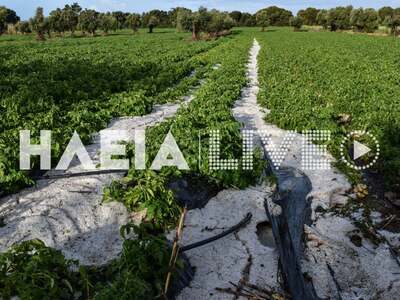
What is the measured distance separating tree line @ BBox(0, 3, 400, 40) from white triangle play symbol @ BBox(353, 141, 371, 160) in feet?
137

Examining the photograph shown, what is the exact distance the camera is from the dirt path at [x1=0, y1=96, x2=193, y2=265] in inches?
215

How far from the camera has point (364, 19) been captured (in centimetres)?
7394

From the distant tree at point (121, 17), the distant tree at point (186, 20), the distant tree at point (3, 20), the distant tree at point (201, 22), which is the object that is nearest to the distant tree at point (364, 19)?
the distant tree at point (201, 22)

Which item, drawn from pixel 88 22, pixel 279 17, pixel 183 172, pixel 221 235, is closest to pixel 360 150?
pixel 183 172

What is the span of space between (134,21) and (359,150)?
66.2 meters

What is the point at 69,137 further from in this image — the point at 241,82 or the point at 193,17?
the point at 193,17

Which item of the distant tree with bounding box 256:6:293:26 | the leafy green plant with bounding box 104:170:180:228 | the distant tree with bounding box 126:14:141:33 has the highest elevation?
the distant tree with bounding box 256:6:293:26

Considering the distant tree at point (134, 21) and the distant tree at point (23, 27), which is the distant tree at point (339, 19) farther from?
the distant tree at point (23, 27)

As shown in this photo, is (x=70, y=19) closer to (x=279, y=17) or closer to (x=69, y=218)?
(x=279, y=17)

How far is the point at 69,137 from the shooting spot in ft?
28.9

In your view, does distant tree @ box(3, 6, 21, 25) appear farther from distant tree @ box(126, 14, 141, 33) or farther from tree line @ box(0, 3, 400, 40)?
distant tree @ box(126, 14, 141, 33)

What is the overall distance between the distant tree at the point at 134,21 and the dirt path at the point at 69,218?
66688 mm

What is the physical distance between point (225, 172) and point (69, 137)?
11.8ft

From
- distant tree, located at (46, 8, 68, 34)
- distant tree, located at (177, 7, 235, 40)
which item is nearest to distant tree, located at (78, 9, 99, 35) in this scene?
distant tree, located at (46, 8, 68, 34)
